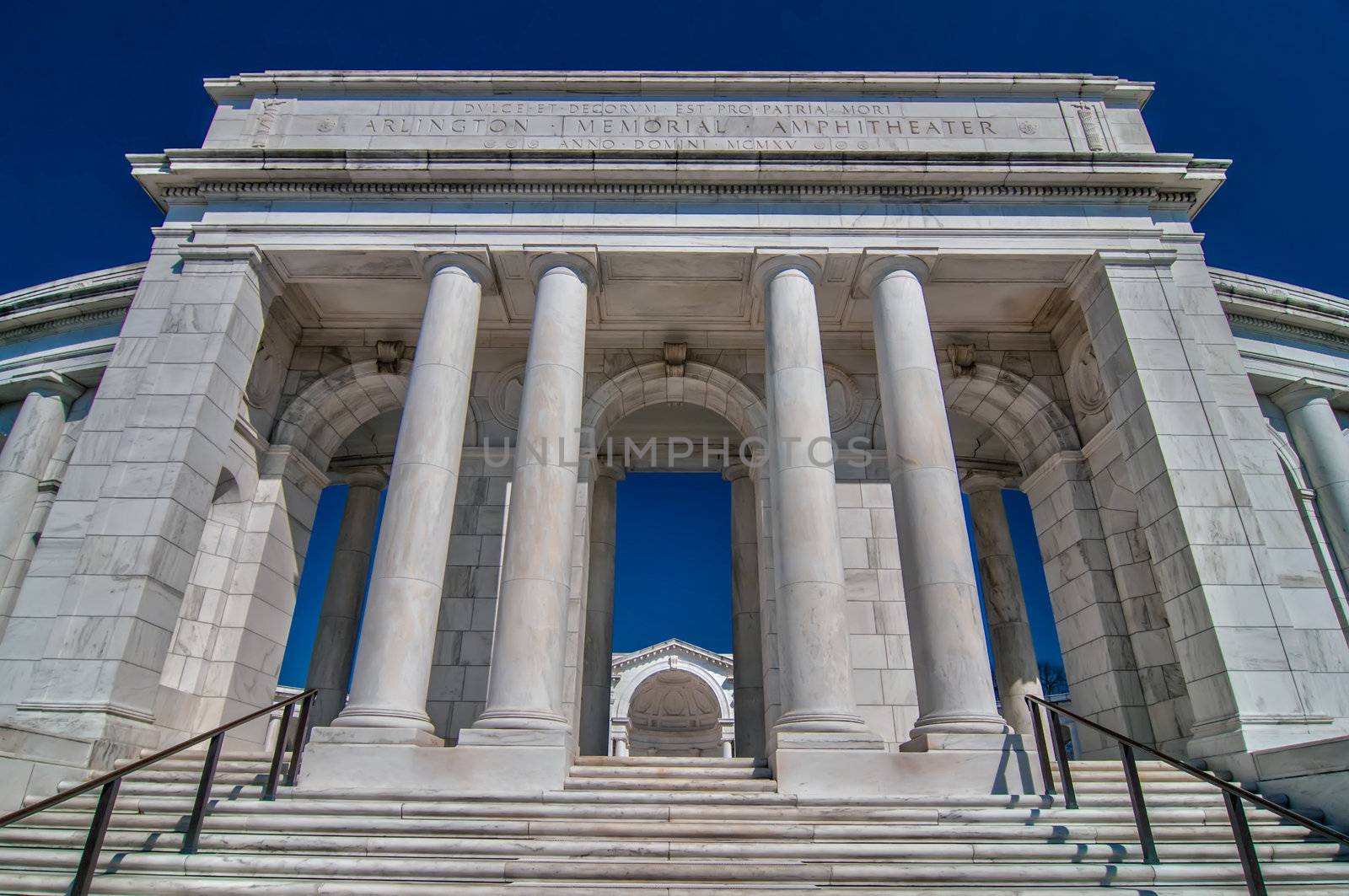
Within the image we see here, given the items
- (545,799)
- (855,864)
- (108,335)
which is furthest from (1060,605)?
(108,335)

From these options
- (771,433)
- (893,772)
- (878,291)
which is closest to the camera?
(893,772)

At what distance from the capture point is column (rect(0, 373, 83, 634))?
70.9 ft

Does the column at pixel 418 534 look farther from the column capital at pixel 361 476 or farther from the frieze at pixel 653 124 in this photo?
the column capital at pixel 361 476

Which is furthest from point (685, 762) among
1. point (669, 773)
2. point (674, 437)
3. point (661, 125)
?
point (661, 125)

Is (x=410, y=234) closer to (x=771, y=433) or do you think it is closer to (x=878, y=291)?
(x=771, y=433)

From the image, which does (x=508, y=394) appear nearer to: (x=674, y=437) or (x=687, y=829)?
(x=674, y=437)

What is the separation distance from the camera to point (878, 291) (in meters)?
17.9

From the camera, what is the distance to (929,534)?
14.7 meters

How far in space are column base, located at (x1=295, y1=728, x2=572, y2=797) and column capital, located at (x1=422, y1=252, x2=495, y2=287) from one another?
9.79 m

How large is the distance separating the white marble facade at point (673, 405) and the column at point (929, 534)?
0.23 ft

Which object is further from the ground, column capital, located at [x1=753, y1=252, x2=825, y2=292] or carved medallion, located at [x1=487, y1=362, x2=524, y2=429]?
column capital, located at [x1=753, y1=252, x2=825, y2=292]

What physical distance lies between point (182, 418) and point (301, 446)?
4727mm

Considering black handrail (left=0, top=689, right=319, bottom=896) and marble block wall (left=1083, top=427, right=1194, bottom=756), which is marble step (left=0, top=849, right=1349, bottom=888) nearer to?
black handrail (left=0, top=689, right=319, bottom=896)

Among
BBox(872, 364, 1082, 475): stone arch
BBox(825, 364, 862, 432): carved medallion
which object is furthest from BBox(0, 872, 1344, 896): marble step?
BBox(825, 364, 862, 432): carved medallion
